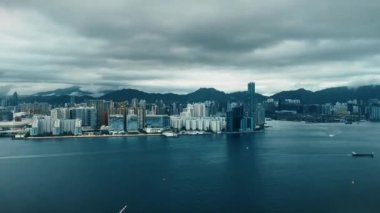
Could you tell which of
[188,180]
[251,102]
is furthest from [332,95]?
[188,180]

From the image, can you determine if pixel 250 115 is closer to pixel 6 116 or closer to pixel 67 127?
pixel 67 127

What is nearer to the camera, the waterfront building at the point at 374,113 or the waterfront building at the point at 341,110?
the waterfront building at the point at 374,113

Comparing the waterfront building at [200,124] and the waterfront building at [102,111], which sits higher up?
the waterfront building at [102,111]

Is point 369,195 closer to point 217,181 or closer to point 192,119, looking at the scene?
point 217,181

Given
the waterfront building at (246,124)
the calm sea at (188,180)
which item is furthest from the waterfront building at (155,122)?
the calm sea at (188,180)

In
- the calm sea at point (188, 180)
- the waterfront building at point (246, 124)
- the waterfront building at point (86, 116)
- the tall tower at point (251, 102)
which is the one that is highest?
the tall tower at point (251, 102)

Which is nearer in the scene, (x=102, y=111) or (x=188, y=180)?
(x=188, y=180)

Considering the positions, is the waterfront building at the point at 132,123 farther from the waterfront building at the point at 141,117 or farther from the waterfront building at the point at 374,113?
the waterfront building at the point at 374,113

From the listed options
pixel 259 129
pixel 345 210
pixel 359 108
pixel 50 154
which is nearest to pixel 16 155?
pixel 50 154

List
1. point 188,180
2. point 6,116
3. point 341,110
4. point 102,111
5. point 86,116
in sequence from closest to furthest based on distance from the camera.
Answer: point 188,180
point 86,116
point 102,111
point 6,116
point 341,110
